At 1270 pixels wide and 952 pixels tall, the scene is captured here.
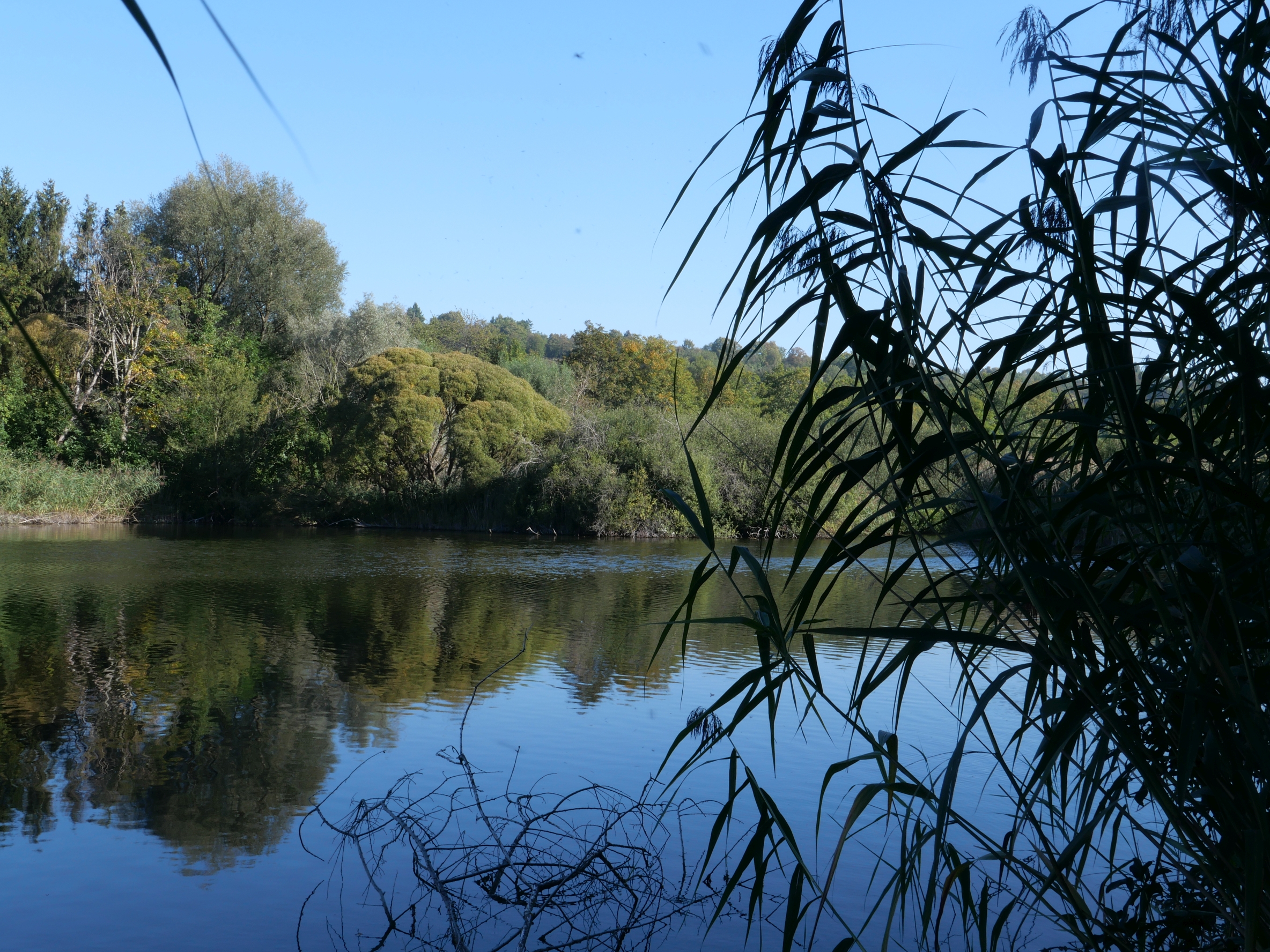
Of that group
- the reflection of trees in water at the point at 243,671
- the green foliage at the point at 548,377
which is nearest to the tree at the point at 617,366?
the green foliage at the point at 548,377

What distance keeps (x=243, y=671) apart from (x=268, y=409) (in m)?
22.4

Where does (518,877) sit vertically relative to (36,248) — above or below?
below

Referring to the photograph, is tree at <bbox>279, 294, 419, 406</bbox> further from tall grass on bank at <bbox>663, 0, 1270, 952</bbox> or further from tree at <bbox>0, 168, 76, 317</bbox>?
tall grass on bank at <bbox>663, 0, 1270, 952</bbox>

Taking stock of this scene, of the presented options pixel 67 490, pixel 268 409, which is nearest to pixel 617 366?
pixel 268 409

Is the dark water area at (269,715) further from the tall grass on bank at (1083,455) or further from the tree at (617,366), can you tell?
the tree at (617,366)

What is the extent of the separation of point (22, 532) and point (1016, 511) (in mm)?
23131

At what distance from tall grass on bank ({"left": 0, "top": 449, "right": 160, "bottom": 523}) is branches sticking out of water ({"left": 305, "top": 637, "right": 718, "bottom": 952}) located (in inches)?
919

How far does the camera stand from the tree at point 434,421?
84.4 ft

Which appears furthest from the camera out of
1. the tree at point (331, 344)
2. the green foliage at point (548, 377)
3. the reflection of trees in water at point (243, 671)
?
the green foliage at point (548, 377)

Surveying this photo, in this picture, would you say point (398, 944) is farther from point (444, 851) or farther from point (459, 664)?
point (459, 664)

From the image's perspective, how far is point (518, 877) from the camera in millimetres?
3607

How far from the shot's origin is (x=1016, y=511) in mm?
1848

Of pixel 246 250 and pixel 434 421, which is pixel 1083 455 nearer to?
pixel 434 421

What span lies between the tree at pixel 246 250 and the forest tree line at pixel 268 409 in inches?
2.5
